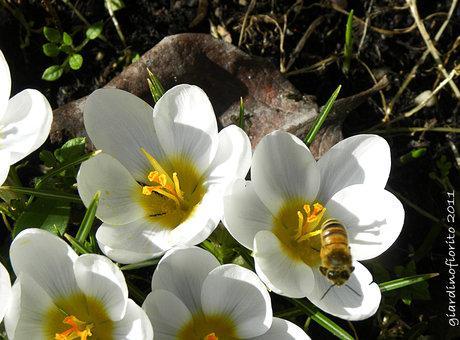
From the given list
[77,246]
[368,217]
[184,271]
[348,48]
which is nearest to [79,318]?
[77,246]

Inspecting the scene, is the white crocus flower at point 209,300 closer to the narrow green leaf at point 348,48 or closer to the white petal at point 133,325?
the white petal at point 133,325

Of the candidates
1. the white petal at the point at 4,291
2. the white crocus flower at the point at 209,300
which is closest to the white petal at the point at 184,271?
the white crocus flower at the point at 209,300

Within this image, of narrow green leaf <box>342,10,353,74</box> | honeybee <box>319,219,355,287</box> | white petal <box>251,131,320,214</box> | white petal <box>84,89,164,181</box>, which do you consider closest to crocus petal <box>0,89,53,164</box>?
white petal <box>84,89,164,181</box>

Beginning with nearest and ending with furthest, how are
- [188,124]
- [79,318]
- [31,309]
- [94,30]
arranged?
[31,309]
[79,318]
[188,124]
[94,30]

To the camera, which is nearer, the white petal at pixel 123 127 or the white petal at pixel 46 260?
the white petal at pixel 46 260

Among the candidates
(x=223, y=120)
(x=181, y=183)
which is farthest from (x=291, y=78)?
(x=181, y=183)

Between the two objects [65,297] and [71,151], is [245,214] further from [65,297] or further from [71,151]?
[71,151]
